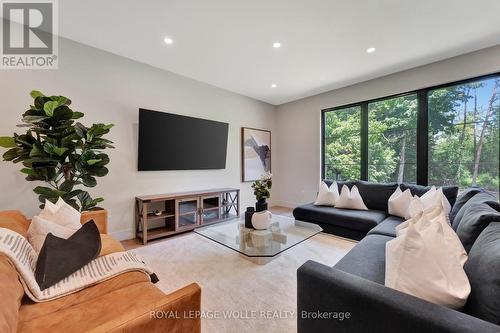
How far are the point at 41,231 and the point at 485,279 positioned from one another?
7.77ft

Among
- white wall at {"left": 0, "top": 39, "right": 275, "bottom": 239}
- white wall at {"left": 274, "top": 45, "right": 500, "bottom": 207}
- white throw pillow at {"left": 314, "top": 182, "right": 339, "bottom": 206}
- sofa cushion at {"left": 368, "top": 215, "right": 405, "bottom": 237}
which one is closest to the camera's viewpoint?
sofa cushion at {"left": 368, "top": 215, "right": 405, "bottom": 237}

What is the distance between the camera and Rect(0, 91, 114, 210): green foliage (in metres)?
1.98

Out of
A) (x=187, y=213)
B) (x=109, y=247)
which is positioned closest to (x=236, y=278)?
(x=109, y=247)

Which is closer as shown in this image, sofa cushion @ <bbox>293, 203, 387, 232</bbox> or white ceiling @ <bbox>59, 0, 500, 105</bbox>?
white ceiling @ <bbox>59, 0, 500, 105</bbox>

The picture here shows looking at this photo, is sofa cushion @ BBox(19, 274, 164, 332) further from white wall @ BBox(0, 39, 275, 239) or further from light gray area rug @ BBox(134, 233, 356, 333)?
white wall @ BBox(0, 39, 275, 239)

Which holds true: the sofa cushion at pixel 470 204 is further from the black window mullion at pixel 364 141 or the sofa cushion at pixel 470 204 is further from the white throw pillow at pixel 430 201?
the black window mullion at pixel 364 141

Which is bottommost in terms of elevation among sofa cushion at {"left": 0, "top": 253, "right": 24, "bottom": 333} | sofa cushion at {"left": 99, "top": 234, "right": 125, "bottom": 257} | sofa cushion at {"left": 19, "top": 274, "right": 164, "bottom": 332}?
sofa cushion at {"left": 19, "top": 274, "right": 164, "bottom": 332}

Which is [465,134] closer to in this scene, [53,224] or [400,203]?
[400,203]

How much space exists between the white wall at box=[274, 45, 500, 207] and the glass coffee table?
93.2 inches

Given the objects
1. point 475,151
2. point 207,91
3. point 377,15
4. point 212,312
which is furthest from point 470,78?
point 212,312

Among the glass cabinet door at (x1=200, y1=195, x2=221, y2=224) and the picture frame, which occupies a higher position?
the picture frame

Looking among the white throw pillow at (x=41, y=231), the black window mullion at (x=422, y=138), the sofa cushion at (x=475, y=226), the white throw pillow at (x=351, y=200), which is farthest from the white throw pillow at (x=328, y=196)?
the white throw pillow at (x=41, y=231)

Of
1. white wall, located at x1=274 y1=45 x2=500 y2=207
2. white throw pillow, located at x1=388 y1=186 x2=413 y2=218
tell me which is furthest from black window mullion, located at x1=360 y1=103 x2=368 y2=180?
white throw pillow, located at x1=388 y1=186 x2=413 y2=218

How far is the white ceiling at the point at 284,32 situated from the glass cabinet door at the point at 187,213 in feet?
7.01
